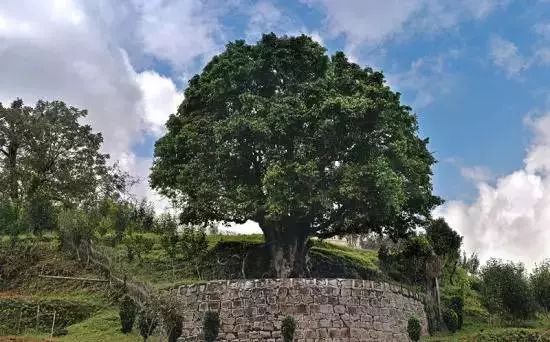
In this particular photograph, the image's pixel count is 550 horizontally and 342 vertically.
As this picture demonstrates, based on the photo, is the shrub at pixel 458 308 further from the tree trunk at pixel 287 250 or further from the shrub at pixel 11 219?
the shrub at pixel 11 219

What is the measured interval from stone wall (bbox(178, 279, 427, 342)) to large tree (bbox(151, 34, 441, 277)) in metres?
3.96

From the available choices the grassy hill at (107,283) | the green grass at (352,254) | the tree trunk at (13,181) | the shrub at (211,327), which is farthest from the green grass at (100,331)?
the tree trunk at (13,181)

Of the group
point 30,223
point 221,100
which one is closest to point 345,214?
point 221,100

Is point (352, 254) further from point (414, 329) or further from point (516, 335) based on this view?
point (516, 335)

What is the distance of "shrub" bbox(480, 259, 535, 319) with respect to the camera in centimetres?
2881

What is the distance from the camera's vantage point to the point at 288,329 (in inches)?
989

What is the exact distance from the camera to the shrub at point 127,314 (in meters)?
27.0

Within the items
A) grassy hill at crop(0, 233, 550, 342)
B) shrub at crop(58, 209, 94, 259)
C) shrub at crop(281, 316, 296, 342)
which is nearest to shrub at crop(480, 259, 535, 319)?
grassy hill at crop(0, 233, 550, 342)

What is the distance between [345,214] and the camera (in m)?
31.9

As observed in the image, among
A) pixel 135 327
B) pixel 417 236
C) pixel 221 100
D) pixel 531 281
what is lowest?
pixel 135 327

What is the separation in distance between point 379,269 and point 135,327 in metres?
16.7

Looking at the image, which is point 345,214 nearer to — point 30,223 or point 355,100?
point 355,100

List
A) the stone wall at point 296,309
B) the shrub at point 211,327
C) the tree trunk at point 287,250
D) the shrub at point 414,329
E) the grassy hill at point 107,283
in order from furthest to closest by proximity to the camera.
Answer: the tree trunk at point 287,250, the grassy hill at point 107,283, the shrub at point 414,329, the shrub at point 211,327, the stone wall at point 296,309

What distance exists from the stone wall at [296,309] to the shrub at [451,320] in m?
3.77
